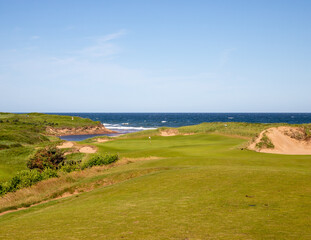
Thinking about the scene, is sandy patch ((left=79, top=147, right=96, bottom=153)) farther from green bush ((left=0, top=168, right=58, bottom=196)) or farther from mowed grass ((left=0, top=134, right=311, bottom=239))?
mowed grass ((left=0, top=134, right=311, bottom=239))

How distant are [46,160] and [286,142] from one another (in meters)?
26.5

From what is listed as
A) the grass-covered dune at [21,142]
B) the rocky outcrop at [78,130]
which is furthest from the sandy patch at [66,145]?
the rocky outcrop at [78,130]

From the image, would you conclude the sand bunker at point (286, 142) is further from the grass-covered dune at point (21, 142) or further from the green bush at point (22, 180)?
the grass-covered dune at point (21, 142)

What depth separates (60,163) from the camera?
25859 millimetres

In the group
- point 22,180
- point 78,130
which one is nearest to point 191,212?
point 22,180

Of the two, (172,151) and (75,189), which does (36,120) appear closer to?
(172,151)

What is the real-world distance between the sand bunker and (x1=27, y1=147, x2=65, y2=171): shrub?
2013cm

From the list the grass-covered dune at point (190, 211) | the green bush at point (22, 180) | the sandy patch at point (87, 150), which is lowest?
the sandy patch at point (87, 150)

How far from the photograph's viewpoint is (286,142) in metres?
34.1

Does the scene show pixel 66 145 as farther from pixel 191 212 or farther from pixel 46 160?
pixel 191 212

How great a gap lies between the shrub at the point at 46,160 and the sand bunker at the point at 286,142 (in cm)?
2013

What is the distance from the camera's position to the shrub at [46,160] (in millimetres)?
25281

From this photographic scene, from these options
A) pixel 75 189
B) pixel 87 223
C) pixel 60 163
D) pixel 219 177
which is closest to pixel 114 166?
pixel 60 163

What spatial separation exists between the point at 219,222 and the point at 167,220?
1547 millimetres
